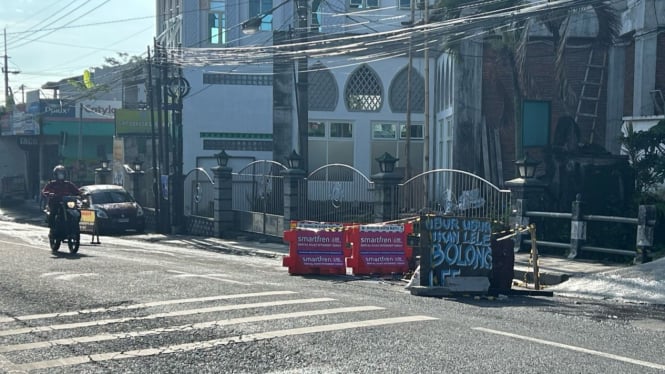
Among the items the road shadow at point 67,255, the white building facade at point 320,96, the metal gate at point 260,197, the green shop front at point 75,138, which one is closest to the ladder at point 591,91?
the white building facade at point 320,96

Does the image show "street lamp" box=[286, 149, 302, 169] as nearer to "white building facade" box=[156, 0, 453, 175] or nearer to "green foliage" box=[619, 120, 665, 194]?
"green foliage" box=[619, 120, 665, 194]

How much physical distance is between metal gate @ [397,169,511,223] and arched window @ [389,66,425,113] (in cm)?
1366

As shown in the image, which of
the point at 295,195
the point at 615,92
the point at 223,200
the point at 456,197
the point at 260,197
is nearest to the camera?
the point at 456,197

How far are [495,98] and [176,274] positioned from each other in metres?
18.5

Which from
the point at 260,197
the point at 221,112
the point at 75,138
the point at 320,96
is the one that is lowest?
the point at 260,197

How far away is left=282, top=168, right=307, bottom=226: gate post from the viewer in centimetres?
2366

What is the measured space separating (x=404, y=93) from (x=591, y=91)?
34.0ft

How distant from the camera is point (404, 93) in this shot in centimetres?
3709

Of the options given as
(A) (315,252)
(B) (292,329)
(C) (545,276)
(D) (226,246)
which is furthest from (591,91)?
(B) (292,329)

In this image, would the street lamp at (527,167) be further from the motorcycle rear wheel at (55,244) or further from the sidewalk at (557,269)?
the motorcycle rear wheel at (55,244)

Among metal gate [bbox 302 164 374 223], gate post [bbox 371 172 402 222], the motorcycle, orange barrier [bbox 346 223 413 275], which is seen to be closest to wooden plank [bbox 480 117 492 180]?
metal gate [bbox 302 164 374 223]

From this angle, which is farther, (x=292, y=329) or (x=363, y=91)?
(x=363, y=91)

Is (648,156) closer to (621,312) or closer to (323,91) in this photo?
(621,312)

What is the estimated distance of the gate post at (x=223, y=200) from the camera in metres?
27.4
